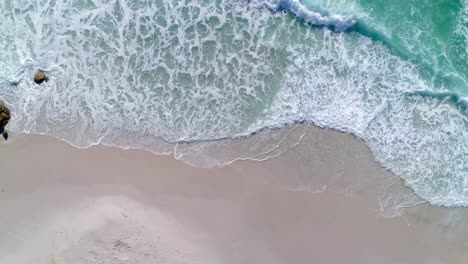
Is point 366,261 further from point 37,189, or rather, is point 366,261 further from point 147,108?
point 37,189

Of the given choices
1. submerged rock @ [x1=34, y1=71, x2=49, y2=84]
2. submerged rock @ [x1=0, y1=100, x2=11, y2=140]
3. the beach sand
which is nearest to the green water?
the beach sand

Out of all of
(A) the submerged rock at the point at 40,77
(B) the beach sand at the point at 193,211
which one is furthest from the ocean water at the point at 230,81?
(B) the beach sand at the point at 193,211

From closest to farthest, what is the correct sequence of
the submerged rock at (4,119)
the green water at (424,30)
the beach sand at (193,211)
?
the beach sand at (193,211), the submerged rock at (4,119), the green water at (424,30)

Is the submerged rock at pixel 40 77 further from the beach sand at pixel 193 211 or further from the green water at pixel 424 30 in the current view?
the green water at pixel 424 30

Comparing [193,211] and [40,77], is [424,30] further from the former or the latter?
[40,77]

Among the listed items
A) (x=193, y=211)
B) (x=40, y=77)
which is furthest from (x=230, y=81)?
(x=40, y=77)

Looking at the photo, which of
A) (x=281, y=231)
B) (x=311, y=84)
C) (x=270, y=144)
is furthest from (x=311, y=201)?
(x=311, y=84)

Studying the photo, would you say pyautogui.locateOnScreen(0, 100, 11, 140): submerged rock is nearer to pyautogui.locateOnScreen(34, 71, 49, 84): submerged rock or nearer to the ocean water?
the ocean water
